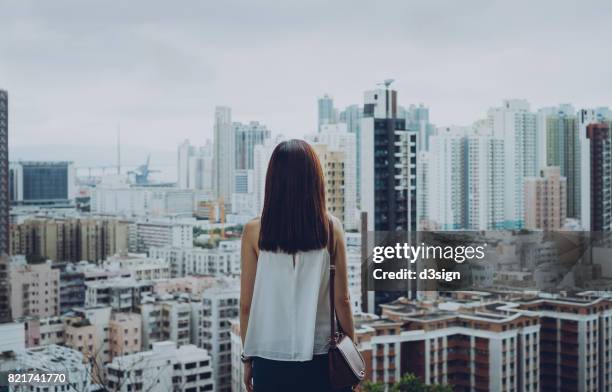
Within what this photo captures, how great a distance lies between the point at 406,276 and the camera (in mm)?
2047

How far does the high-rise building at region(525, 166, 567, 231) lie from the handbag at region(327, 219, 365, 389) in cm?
342

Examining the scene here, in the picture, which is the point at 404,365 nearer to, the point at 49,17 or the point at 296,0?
the point at 296,0

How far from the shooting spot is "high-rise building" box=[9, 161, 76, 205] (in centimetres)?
422

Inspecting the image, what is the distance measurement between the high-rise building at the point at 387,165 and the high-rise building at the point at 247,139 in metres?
0.66

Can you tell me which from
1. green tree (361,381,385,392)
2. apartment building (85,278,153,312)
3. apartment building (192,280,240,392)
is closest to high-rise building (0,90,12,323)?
apartment building (85,278,153,312)

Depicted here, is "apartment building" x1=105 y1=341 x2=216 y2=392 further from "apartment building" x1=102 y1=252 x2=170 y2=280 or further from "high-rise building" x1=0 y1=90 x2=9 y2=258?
"high-rise building" x1=0 y1=90 x2=9 y2=258

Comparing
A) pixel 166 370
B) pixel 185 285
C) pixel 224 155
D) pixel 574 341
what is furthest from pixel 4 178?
pixel 574 341

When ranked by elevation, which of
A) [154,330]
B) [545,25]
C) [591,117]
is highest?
[545,25]

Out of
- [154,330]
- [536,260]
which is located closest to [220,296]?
[154,330]

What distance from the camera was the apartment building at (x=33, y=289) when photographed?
3.90 meters

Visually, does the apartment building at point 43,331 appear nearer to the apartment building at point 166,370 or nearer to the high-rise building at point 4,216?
the high-rise building at point 4,216

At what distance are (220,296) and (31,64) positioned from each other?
163cm

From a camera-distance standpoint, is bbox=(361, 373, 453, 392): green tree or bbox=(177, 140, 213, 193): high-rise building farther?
bbox=(177, 140, 213, 193): high-rise building

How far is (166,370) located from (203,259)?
4.59 ft
